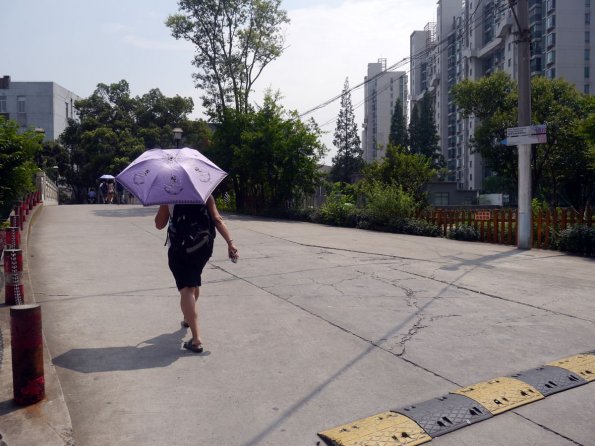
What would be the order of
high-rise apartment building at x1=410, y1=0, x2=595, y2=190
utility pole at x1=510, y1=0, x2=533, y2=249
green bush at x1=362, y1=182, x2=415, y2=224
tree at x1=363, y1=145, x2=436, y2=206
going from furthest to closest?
high-rise apartment building at x1=410, y1=0, x2=595, y2=190
tree at x1=363, y1=145, x2=436, y2=206
green bush at x1=362, y1=182, x2=415, y2=224
utility pole at x1=510, y1=0, x2=533, y2=249

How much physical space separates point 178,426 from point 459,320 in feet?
13.0

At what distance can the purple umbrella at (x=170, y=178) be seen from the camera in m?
5.21

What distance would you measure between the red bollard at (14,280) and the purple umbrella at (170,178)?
2.36 metres

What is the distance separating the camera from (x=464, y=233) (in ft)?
55.7

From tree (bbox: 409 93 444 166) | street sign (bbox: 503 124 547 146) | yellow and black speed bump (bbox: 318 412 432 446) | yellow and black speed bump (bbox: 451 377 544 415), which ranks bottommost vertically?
yellow and black speed bump (bbox: 318 412 432 446)

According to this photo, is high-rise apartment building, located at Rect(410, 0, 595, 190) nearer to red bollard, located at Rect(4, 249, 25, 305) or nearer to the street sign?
the street sign

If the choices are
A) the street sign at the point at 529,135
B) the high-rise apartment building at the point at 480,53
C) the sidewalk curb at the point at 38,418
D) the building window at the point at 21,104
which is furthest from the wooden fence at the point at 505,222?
the building window at the point at 21,104

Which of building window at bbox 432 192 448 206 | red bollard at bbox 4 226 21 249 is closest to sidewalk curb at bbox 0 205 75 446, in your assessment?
red bollard at bbox 4 226 21 249

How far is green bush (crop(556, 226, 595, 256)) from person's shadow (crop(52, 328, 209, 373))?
35.3 feet

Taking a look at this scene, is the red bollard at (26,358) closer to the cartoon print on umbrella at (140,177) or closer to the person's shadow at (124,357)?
the person's shadow at (124,357)

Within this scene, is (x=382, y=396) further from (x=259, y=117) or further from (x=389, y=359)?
(x=259, y=117)

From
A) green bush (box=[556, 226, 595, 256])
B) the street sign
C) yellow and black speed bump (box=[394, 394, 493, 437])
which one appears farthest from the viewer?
the street sign

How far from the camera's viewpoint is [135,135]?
5197cm

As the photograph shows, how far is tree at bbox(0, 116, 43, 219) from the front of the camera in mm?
11398
